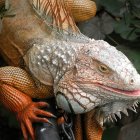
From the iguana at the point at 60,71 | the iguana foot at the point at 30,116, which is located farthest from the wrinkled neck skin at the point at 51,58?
the iguana foot at the point at 30,116

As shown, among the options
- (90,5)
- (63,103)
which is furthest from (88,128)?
(90,5)

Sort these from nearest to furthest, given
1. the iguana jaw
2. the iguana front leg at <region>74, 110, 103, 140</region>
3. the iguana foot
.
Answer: the iguana jaw, the iguana foot, the iguana front leg at <region>74, 110, 103, 140</region>

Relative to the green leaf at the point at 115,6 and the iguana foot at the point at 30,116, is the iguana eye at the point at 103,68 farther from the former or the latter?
the green leaf at the point at 115,6

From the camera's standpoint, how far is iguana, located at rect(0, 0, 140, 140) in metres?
2.29

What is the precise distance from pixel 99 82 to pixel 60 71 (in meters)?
0.22

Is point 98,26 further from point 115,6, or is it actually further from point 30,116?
point 30,116

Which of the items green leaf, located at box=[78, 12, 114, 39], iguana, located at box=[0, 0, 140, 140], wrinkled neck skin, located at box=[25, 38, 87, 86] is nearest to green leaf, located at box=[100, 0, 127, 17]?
green leaf, located at box=[78, 12, 114, 39]

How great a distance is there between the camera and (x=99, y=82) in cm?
229

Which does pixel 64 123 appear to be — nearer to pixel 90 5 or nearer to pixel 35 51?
pixel 35 51

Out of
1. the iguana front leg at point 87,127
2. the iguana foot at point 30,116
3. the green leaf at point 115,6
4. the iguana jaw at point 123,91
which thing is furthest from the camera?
the green leaf at point 115,6

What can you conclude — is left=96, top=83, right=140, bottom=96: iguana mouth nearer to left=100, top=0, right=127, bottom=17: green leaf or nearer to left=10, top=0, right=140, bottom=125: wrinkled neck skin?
left=10, top=0, right=140, bottom=125: wrinkled neck skin

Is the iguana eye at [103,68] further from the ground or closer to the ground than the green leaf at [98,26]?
further from the ground

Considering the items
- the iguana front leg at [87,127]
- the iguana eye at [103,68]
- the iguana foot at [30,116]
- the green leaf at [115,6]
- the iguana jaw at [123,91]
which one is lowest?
the iguana front leg at [87,127]

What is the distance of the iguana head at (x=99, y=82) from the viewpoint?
7.41ft
